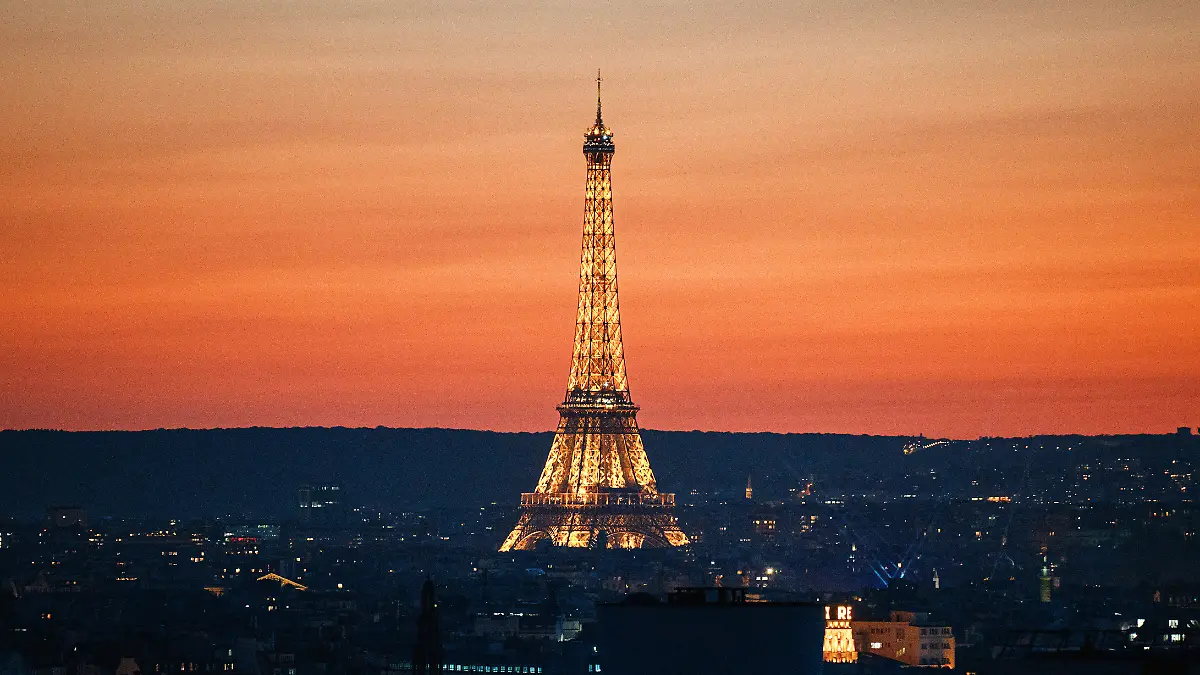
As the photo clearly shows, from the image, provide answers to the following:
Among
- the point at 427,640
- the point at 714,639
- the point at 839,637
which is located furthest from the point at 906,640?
the point at 714,639

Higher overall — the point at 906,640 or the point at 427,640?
A: the point at 906,640

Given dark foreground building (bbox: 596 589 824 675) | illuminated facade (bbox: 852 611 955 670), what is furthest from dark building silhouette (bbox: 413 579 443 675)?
illuminated facade (bbox: 852 611 955 670)

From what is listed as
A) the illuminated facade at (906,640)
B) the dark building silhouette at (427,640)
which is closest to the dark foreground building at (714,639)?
the dark building silhouette at (427,640)

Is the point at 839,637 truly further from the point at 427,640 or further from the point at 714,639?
the point at 714,639

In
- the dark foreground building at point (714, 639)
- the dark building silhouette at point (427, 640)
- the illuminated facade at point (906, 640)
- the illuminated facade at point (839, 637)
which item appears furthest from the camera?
the illuminated facade at point (906, 640)

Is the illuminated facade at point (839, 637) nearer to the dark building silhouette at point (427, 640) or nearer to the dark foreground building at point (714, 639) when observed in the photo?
the dark building silhouette at point (427, 640)
